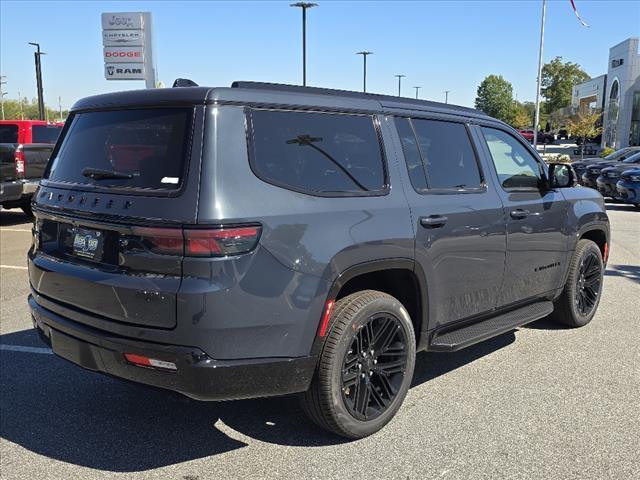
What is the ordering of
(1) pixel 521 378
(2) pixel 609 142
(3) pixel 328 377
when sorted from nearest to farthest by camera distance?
(3) pixel 328 377 < (1) pixel 521 378 < (2) pixel 609 142

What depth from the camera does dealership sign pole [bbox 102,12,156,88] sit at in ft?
86.9

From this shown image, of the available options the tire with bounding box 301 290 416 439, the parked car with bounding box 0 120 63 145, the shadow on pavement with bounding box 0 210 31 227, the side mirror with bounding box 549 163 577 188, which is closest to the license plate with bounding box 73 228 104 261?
the tire with bounding box 301 290 416 439

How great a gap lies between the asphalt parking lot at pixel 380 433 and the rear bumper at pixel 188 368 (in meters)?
0.19

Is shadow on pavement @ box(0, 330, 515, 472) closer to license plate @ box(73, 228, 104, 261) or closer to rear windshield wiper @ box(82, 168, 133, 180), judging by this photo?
license plate @ box(73, 228, 104, 261)

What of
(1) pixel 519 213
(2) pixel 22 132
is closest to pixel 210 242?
(1) pixel 519 213

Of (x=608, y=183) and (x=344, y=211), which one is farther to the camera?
(x=608, y=183)

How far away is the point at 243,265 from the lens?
269cm

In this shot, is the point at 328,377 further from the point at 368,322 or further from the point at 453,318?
the point at 453,318

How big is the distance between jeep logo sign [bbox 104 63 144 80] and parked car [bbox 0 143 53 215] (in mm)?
16045

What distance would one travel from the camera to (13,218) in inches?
521

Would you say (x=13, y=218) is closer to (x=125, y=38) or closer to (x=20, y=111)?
(x=125, y=38)

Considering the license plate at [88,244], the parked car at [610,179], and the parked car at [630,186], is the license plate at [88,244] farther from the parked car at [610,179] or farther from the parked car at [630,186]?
the parked car at [610,179]

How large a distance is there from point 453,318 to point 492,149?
1386 millimetres

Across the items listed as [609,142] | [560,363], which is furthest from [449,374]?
[609,142]
